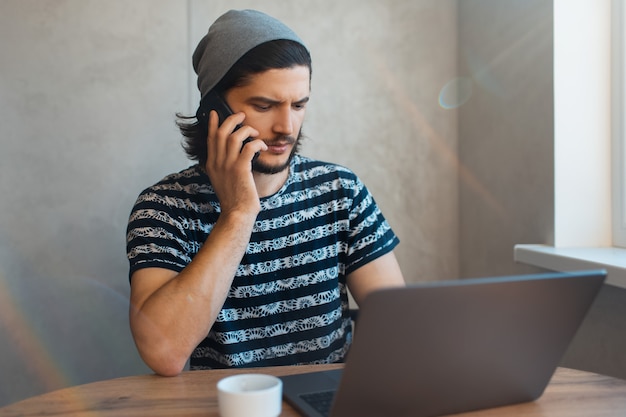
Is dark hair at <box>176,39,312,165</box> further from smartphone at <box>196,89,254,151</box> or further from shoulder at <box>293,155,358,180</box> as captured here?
shoulder at <box>293,155,358,180</box>

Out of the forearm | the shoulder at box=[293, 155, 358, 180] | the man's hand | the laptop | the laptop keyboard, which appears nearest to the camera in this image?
the laptop

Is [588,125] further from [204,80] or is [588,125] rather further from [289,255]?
[204,80]

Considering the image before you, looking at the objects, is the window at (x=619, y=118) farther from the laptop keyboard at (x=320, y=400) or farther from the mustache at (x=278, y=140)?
the laptop keyboard at (x=320, y=400)

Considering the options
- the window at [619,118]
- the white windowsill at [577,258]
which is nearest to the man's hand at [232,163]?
the white windowsill at [577,258]

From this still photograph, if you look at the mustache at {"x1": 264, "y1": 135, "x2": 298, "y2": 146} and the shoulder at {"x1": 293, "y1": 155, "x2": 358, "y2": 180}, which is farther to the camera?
→ the shoulder at {"x1": 293, "y1": 155, "x2": 358, "y2": 180}

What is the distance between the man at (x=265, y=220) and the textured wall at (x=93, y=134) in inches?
19.7

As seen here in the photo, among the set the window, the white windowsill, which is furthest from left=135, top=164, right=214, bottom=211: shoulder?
the window

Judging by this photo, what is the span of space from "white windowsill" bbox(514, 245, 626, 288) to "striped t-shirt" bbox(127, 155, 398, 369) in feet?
1.39

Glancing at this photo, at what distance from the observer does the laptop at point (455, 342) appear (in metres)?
0.68

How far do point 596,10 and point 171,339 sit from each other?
150 centimetres

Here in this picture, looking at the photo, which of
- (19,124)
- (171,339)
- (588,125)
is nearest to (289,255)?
(171,339)

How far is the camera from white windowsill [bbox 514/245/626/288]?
1389mm

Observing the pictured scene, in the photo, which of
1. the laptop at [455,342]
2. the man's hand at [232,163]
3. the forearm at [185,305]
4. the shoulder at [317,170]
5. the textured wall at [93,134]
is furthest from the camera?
the textured wall at [93,134]

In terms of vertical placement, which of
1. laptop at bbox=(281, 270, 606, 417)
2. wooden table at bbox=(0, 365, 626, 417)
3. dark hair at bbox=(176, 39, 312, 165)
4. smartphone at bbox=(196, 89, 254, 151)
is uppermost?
dark hair at bbox=(176, 39, 312, 165)
